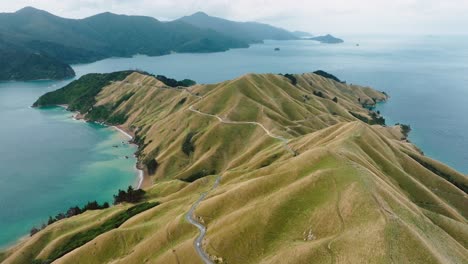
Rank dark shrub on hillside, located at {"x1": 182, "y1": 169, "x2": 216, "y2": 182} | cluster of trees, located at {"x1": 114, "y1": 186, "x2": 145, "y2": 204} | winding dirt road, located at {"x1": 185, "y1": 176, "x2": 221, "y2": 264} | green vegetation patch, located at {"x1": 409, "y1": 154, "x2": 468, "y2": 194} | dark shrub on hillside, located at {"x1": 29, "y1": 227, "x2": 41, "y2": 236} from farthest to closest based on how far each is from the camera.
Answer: dark shrub on hillside, located at {"x1": 182, "y1": 169, "x2": 216, "y2": 182} → green vegetation patch, located at {"x1": 409, "y1": 154, "x2": 468, "y2": 194} → cluster of trees, located at {"x1": 114, "y1": 186, "x2": 145, "y2": 204} → dark shrub on hillside, located at {"x1": 29, "y1": 227, "x2": 41, "y2": 236} → winding dirt road, located at {"x1": 185, "y1": 176, "x2": 221, "y2": 264}

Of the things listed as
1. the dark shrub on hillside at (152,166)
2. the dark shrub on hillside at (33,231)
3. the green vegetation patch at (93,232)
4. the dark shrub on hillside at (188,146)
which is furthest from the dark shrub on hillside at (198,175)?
the dark shrub on hillside at (33,231)

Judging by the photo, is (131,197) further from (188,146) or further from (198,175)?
(188,146)

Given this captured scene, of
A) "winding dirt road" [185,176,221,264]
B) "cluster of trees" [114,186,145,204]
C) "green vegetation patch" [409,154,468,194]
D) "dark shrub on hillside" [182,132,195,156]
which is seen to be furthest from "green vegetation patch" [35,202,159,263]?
"green vegetation patch" [409,154,468,194]

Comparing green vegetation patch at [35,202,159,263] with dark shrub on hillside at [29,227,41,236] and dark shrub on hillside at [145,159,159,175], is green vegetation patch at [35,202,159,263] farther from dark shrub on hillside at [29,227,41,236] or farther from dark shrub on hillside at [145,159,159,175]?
dark shrub on hillside at [145,159,159,175]

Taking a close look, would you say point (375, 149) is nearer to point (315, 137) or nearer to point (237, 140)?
point (315, 137)

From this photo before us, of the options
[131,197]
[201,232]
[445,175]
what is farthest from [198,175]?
[445,175]

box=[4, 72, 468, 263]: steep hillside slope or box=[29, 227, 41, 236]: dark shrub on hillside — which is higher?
box=[4, 72, 468, 263]: steep hillside slope

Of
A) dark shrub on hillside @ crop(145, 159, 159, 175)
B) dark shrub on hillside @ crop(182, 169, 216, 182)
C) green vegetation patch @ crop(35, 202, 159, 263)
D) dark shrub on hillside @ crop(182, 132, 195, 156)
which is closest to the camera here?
green vegetation patch @ crop(35, 202, 159, 263)

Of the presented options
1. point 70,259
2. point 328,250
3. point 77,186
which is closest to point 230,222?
point 328,250
